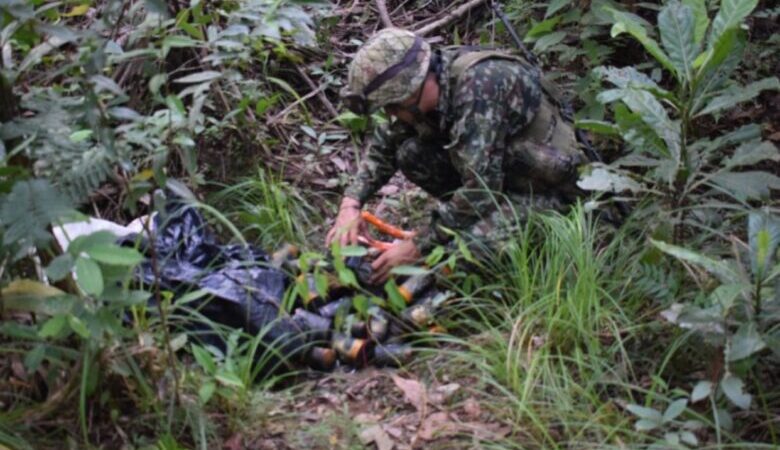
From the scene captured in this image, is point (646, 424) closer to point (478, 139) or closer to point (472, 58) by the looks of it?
point (478, 139)

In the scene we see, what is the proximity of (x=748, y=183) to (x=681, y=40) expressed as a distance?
50cm

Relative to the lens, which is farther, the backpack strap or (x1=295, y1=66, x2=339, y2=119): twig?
(x1=295, y1=66, x2=339, y2=119): twig

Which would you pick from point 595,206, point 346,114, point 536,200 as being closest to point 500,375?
point 595,206

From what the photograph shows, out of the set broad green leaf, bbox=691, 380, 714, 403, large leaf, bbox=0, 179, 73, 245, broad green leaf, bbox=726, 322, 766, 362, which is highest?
large leaf, bbox=0, 179, 73, 245

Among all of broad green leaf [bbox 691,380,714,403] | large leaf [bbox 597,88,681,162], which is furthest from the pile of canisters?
broad green leaf [bbox 691,380,714,403]

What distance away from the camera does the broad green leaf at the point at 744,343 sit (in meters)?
2.53

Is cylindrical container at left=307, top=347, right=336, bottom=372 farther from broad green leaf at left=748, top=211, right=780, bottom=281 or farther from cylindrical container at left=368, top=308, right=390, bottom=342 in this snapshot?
broad green leaf at left=748, top=211, right=780, bottom=281

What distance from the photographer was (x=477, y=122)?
3.73 metres

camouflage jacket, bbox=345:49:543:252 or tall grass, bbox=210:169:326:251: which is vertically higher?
camouflage jacket, bbox=345:49:543:252

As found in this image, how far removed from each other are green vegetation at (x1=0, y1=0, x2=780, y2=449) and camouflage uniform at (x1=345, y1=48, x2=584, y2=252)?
8.4 inches

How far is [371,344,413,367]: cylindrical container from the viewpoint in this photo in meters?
3.38

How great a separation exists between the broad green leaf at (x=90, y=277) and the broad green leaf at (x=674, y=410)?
148 centimetres

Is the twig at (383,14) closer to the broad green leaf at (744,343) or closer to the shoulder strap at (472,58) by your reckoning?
the shoulder strap at (472,58)

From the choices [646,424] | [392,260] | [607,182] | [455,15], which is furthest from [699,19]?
[455,15]
